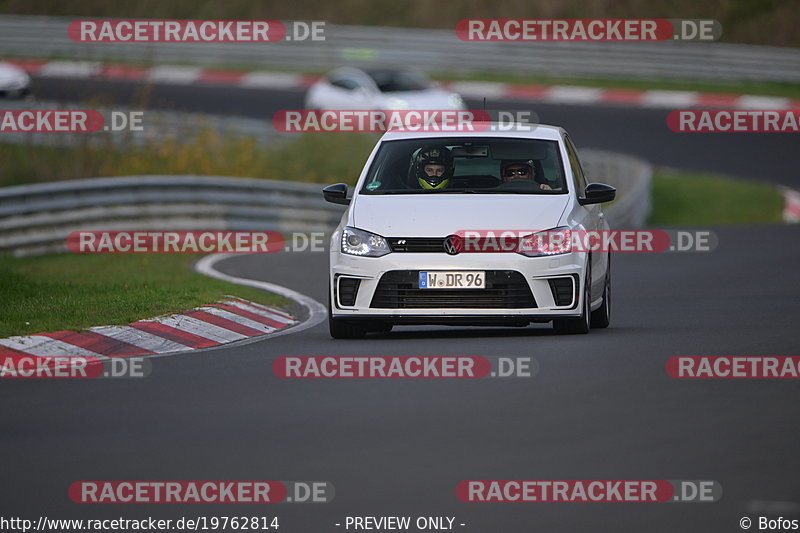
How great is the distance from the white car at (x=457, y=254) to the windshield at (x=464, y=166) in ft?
0.04

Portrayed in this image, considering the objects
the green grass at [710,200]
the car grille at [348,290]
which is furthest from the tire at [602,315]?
the green grass at [710,200]

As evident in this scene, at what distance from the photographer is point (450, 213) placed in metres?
11.9

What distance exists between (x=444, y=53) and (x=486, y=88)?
2.22 metres

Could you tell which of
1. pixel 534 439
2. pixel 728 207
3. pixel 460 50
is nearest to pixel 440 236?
pixel 534 439

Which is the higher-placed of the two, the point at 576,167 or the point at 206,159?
the point at 206,159

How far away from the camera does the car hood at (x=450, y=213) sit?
11742 millimetres

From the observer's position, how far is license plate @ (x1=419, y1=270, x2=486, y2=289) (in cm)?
1159

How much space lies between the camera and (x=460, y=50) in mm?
45406

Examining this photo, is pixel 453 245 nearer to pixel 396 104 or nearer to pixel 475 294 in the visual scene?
pixel 475 294
